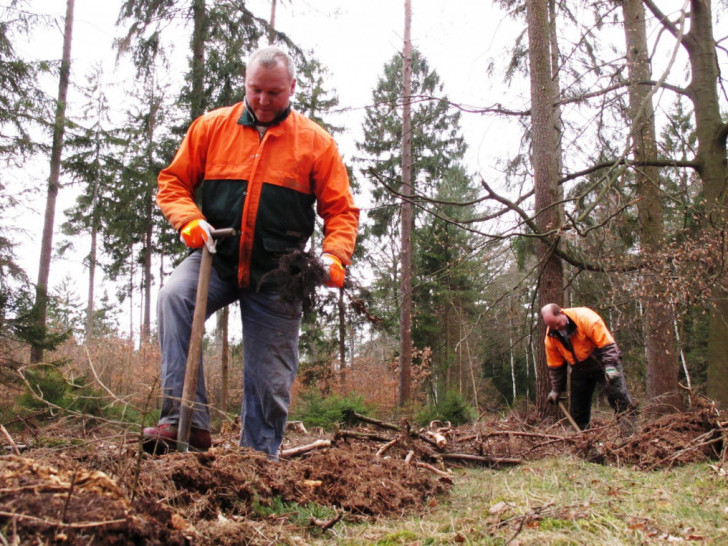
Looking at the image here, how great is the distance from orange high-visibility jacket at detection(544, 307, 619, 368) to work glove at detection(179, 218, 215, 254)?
16.7ft

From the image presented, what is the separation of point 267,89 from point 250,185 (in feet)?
1.81

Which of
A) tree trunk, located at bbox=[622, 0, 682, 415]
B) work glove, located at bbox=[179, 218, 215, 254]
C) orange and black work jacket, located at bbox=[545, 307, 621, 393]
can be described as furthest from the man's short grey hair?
tree trunk, located at bbox=[622, 0, 682, 415]

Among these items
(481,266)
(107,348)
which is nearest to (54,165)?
(107,348)

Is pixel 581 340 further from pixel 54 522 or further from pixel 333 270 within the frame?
pixel 54 522

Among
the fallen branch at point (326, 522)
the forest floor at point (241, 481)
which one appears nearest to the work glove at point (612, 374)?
the forest floor at point (241, 481)

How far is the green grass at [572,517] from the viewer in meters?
2.17

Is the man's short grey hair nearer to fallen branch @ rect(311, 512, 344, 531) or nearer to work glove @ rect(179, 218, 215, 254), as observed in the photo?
work glove @ rect(179, 218, 215, 254)

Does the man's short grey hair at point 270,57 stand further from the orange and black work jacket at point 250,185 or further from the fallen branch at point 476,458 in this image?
the fallen branch at point 476,458

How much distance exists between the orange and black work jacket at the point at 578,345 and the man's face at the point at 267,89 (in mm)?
4802

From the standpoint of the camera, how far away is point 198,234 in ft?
10.4

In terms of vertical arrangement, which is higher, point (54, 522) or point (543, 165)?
point (543, 165)

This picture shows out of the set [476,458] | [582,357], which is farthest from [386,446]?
[582,357]

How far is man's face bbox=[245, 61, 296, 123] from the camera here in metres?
3.26

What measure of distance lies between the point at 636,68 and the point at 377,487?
7806 millimetres
